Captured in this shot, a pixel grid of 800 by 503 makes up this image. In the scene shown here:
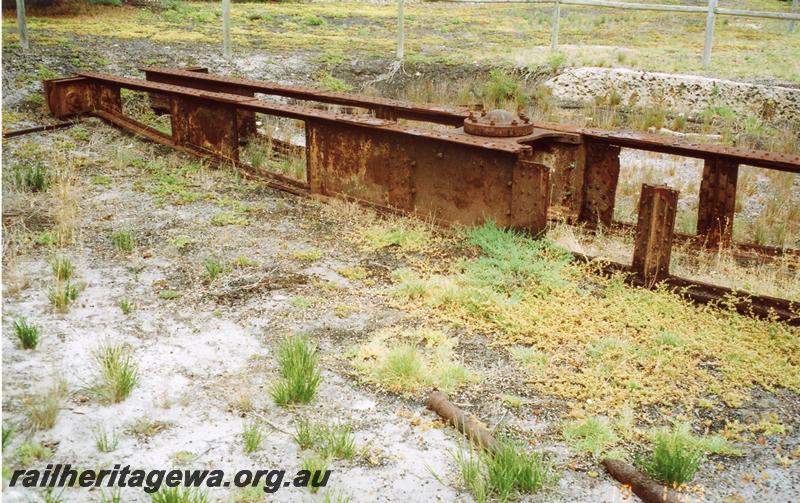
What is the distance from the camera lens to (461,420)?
391 cm

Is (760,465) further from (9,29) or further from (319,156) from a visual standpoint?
(9,29)

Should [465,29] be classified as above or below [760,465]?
above

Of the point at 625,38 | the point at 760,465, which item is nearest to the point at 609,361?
the point at 760,465

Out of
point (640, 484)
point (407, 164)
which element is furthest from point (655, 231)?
point (640, 484)

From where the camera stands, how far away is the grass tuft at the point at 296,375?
13.5ft

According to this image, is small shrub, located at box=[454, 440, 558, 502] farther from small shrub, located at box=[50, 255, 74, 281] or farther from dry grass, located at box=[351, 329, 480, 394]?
small shrub, located at box=[50, 255, 74, 281]

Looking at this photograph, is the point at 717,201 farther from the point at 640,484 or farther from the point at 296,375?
the point at 296,375

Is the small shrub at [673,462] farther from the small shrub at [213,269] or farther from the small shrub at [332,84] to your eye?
the small shrub at [332,84]

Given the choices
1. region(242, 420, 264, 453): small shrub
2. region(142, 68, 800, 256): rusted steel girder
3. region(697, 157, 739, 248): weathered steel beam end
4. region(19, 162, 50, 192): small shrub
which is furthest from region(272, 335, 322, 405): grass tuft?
region(19, 162, 50, 192): small shrub

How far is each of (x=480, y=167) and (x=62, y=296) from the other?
11.0ft

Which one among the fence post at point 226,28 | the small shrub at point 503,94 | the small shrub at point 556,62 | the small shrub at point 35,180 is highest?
the fence post at point 226,28

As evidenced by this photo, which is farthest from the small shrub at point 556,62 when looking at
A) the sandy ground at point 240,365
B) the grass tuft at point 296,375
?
the grass tuft at point 296,375

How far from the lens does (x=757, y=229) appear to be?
23.9 ft

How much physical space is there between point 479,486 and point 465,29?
57.9ft
